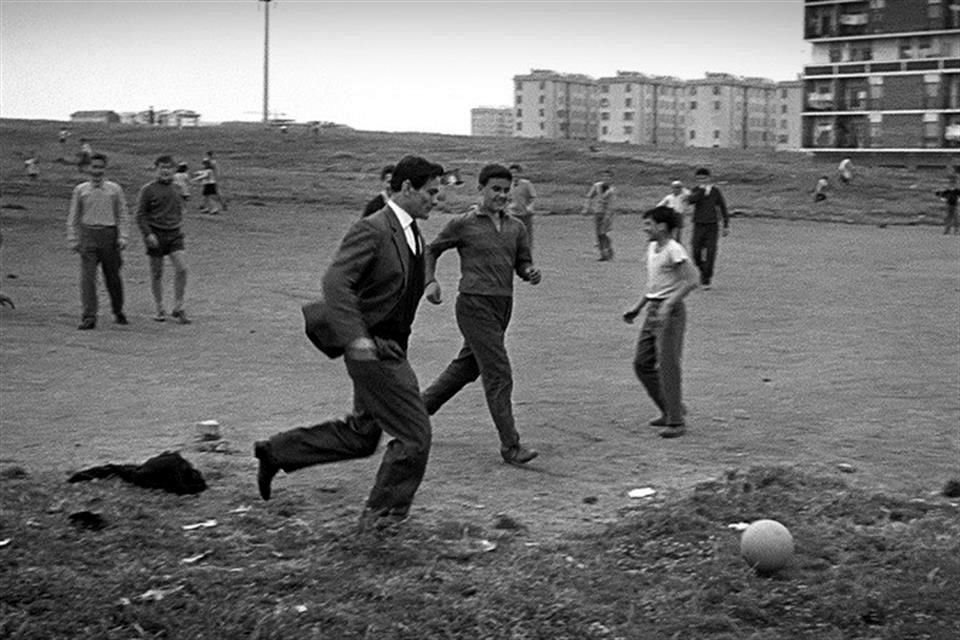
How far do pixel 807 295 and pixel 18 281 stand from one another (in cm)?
1176

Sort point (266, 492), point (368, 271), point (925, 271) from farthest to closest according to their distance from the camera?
A: point (925, 271) → point (266, 492) → point (368, 271)

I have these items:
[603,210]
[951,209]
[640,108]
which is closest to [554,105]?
[640,108]

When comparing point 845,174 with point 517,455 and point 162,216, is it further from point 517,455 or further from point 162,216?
point 517,455

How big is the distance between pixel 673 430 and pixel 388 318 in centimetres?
406

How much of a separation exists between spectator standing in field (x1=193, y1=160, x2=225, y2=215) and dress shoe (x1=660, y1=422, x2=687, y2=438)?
30.0 metres

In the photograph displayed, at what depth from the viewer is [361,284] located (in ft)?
24.7

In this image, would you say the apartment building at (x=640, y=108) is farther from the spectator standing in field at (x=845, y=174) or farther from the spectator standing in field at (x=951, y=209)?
the spectator standing in field at (x=951, y=209)

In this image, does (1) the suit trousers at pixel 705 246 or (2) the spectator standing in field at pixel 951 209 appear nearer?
(1) the suit trousers at pixel 705 246

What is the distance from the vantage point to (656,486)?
30.5 ft

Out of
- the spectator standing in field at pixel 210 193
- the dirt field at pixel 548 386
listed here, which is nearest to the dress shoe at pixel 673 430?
the dirt field at pixel 548 386

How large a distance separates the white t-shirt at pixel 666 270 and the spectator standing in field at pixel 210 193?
29.8 metres

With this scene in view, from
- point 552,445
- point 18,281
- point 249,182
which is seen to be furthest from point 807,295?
point 249,182

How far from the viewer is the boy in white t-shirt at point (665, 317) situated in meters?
11.1

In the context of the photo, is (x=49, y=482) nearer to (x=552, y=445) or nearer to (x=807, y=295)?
(x=552, y=445)
